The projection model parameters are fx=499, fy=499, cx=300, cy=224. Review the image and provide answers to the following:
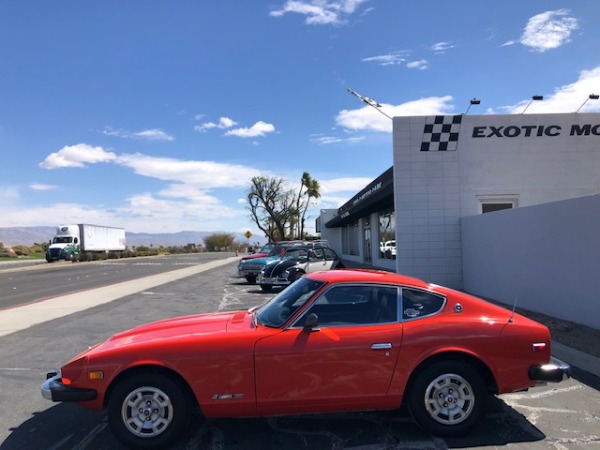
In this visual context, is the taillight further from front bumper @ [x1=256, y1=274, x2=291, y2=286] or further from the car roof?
front bumper @ [x1=256, y1=274, x2=291, y2=286]

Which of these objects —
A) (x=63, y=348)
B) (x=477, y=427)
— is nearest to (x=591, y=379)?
(x=477, y=427)

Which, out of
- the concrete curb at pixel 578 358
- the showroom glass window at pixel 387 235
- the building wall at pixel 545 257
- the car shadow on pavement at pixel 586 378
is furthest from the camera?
the showroom glass window at pixel 387 235

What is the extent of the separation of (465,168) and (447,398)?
36.1 feet

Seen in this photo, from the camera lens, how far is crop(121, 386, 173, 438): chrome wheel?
4020 millimetres

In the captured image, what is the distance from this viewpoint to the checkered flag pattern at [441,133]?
14188 mm

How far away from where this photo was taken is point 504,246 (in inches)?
445

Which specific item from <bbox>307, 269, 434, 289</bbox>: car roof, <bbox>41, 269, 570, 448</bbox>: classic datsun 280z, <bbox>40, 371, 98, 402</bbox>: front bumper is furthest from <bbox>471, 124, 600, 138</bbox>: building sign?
<bbox>40, 371, 98, 402</bbox>: front bumper

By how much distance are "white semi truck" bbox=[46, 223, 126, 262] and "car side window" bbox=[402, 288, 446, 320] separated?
5105 centimetres

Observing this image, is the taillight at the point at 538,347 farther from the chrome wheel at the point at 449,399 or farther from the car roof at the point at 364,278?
the car roof at the point at 364,278

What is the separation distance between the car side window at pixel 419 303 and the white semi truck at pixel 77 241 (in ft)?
167

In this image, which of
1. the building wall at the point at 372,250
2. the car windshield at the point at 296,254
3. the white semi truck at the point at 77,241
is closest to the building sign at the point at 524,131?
the car windshield at the point at 296,254

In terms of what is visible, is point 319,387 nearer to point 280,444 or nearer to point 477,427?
point 280,444

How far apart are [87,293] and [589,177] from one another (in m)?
15.6

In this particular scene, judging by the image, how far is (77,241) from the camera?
172ft
